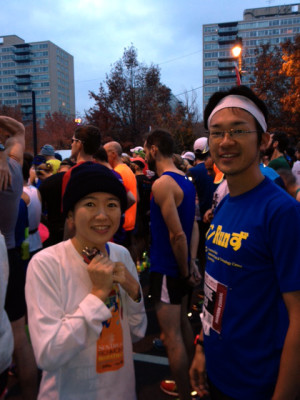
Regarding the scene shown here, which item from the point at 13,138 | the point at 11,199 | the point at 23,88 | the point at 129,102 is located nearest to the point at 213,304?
the point at 11,199

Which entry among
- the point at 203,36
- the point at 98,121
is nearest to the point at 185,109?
the point at 98,121

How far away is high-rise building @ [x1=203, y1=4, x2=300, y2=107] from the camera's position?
355 ft

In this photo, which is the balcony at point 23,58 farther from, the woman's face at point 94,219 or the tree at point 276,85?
the woman's face at point 94,219

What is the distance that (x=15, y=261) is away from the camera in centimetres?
282

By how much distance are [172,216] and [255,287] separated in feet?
4.49

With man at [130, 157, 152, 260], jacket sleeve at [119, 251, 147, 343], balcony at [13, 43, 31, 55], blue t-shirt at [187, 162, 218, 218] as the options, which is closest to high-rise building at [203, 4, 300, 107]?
balcony at [13, 43, 31, 55]

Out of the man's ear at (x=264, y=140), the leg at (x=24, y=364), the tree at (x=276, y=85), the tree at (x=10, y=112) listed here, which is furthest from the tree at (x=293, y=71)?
the tree at (x=10, y=112)

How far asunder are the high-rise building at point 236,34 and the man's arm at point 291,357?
111 m

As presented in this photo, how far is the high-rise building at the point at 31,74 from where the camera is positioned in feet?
406

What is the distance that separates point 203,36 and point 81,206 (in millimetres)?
136533

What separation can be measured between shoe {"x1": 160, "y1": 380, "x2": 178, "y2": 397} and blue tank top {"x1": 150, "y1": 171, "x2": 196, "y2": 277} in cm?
110

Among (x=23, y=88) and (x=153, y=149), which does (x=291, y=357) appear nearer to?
(x=153, y=149)

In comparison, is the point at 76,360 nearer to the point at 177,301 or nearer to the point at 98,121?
the point at 177,301

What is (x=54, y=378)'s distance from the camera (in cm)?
152
